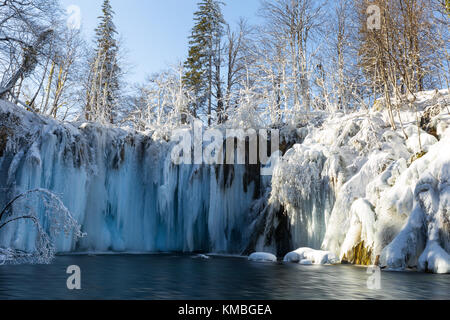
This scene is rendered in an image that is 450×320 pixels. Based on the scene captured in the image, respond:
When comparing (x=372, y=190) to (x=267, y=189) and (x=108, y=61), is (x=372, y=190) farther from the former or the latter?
(x=108, y=61)

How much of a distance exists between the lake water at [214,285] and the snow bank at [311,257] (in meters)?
2.18

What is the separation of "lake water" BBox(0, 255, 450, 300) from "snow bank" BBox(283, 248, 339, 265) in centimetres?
218

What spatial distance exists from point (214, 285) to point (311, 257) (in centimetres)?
536

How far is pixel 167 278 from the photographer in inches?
283

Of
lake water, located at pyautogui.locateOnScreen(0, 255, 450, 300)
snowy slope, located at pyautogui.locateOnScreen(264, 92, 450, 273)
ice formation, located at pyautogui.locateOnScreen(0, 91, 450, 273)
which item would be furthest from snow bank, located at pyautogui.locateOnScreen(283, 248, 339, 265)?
lake water, located at pyautogui.locateOnScreen(0, 255, 450, 300)

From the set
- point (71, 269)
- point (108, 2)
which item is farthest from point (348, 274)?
point (108, 2)

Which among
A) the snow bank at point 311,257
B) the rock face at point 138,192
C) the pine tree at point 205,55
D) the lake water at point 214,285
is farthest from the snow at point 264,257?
the pine tree at point 205,55

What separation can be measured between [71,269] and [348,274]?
18.8ft

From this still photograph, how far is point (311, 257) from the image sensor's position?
11062 mm

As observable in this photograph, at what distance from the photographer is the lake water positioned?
17.6 ft

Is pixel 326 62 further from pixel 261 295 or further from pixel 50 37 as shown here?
pixel 261 295

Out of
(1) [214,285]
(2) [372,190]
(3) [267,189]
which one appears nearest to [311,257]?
(2) [372,190]

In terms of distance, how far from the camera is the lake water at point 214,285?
17.6 feet

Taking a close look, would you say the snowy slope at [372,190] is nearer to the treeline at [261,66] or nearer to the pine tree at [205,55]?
the treeline at [261,66]
